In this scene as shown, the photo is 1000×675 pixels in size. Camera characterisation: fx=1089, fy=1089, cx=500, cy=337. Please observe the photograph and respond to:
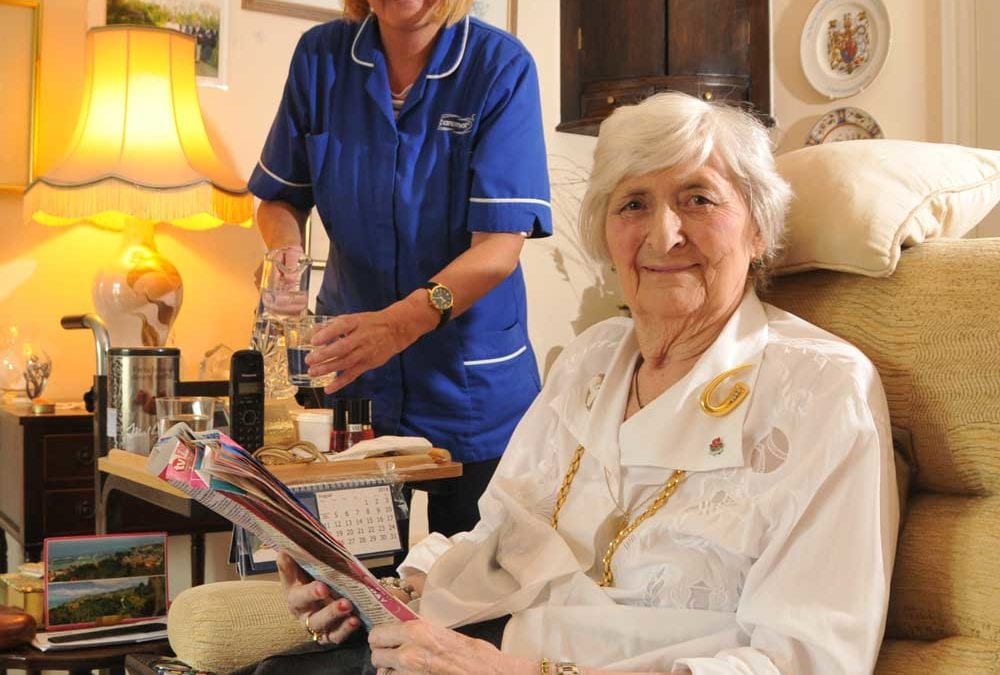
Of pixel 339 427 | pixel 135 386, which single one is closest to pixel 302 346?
pixel 339 427

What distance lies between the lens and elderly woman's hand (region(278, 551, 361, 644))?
1318mm

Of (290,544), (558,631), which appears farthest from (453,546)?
(290,544)

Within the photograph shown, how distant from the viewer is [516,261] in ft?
6.48

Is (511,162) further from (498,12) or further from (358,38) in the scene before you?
(498,12)


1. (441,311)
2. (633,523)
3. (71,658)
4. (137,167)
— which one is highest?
(137,167)

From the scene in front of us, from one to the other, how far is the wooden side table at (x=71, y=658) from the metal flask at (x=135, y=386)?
381 millimetres

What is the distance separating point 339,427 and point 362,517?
0.22m

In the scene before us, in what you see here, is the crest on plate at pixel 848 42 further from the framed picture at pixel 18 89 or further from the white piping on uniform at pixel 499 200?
the framed picture at pixel 18 89

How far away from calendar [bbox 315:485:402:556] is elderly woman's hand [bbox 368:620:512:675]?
477 millimetres

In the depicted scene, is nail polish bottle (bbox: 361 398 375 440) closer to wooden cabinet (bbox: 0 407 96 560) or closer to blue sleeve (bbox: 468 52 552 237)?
blue sleeve (bbox: 468 52 552 237)

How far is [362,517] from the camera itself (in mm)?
1667

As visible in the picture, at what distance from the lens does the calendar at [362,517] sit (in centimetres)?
164

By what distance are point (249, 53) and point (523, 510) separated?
2200 mm

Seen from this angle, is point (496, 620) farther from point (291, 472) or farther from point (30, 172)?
point (30, 172)
